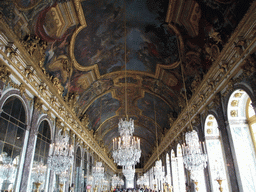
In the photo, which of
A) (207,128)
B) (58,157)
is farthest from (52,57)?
(207,128)

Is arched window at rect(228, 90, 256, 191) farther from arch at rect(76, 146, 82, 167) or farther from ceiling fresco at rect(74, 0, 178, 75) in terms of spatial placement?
arch at rect(76, 146, 82, 167)

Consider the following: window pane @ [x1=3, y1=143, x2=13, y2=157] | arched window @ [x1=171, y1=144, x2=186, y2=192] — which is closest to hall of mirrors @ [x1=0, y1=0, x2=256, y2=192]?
window pane @ [x1=3, y1=143, x2=13, y2=157]

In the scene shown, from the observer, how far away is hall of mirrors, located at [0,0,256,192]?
6770 mm

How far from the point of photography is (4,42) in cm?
655

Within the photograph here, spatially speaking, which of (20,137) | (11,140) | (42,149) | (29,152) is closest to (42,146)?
(42,149)

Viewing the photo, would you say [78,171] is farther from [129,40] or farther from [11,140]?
[129,40]

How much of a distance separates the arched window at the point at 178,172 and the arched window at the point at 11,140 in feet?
39.2

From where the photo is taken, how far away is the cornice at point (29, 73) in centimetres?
659

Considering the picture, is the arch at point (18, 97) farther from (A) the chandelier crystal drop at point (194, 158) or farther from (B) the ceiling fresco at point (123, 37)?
(A) the chandelier crystal drop at point (194, 158)

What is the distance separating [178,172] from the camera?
1675 cm

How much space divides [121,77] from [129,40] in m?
4.15

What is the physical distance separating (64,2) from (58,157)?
6.28 meters

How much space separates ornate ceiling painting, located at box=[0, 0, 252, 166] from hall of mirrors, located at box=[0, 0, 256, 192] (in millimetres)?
54

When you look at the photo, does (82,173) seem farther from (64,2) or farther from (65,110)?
(64,2)
